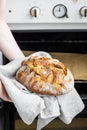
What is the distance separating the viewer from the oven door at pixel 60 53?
1.66 metres

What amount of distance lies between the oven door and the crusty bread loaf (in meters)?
0.26

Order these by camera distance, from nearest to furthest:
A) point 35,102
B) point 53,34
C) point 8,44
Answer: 1. point 35,102
2. point 8,44
3. point 53,34

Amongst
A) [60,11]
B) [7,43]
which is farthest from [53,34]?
[7,43]

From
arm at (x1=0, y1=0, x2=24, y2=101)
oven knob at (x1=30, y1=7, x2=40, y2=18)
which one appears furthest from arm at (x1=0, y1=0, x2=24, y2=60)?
oven knob at (x1=30, y1=7, x2=40, y2=18)

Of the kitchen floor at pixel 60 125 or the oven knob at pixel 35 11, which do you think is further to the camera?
the kitchen floor at pixel 60 125

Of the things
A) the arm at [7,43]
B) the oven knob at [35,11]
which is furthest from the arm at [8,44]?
the oven knob at [35,11]

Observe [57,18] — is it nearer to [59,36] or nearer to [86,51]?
[59,36]

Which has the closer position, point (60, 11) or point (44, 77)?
point (44, 77)

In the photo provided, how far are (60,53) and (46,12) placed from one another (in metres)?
0.20

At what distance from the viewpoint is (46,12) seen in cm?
159

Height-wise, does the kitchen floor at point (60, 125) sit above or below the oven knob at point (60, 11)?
below

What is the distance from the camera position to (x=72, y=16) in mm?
1600

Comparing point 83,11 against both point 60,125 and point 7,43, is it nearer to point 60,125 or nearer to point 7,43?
point 7,43

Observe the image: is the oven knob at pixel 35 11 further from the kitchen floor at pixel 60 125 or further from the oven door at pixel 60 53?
the kitchen floor at pixel 60 125
